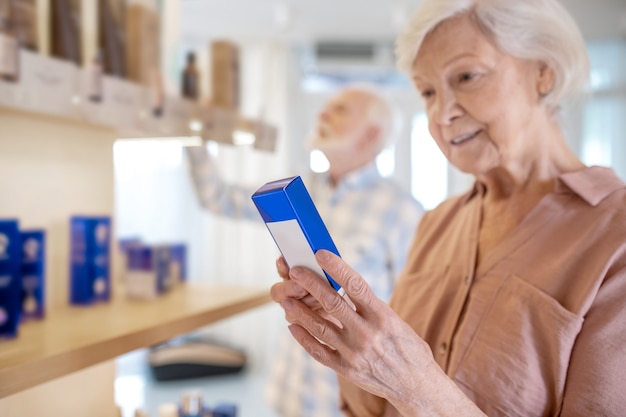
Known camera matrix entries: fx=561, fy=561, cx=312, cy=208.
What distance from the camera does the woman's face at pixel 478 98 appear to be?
2.84 feet

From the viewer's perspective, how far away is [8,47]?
2.37ft

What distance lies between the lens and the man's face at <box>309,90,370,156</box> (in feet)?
7.15

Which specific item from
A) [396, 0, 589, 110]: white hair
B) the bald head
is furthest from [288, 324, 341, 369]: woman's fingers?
the bald head

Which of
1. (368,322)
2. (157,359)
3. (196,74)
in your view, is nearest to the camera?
(368,322)

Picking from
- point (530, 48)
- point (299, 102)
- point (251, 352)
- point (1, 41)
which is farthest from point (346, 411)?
point (299, 102)

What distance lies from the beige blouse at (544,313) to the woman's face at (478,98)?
10 centimetres

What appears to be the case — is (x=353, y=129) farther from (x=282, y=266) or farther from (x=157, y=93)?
(x=282, y=266)

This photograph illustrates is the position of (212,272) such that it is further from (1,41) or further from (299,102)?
(1,41)

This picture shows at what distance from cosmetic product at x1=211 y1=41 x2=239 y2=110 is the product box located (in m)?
0.41

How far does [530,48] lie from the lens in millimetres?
881

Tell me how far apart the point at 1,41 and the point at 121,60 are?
0.40 m

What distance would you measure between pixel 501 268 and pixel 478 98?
266 mm

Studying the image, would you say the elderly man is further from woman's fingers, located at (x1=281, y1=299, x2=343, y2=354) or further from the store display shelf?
woman's fingers, located at (x1=281, y1=299, x2=343, y2=354)

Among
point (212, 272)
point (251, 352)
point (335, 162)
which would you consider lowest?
point (251, 352)
